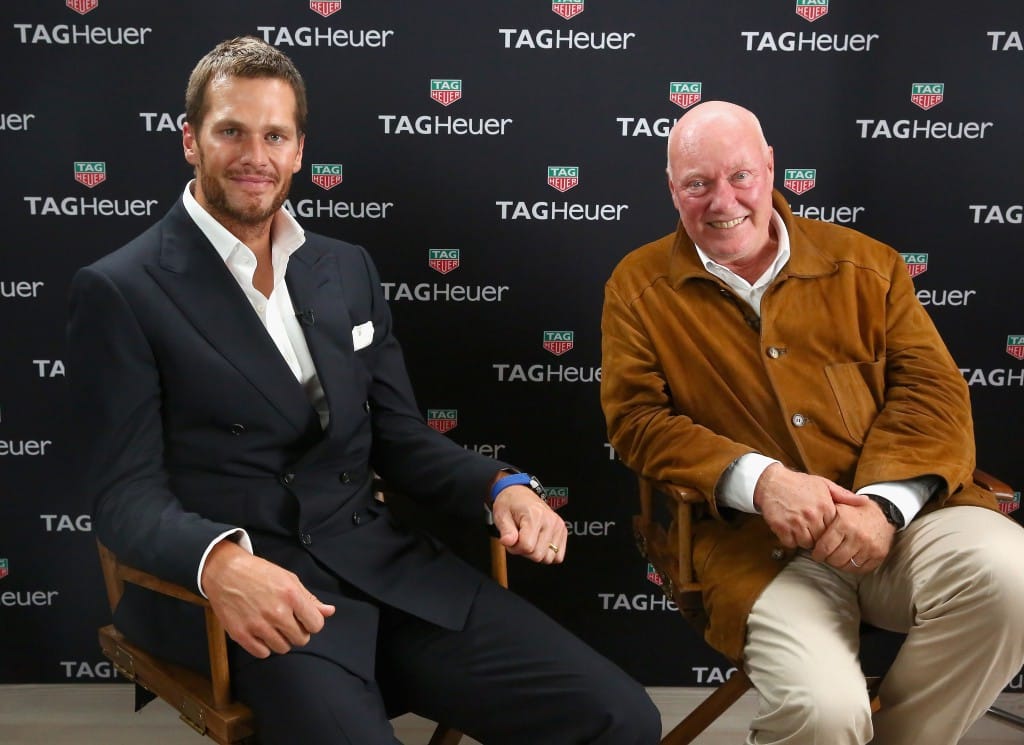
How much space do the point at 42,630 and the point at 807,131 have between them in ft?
8.82

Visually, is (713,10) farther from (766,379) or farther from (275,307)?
(275,307)

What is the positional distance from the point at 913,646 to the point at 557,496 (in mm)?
1211

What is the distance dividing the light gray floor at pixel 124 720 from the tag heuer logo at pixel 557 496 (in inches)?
25.9

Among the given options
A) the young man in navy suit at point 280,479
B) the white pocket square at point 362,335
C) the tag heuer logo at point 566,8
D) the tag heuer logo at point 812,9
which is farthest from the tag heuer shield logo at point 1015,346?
the white pocket square at point 362,335

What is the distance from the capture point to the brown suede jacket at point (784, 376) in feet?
7.12

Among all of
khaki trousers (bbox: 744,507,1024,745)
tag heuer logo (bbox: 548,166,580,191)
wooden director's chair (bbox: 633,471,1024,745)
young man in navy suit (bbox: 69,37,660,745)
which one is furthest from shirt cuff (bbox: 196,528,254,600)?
tag heuer logo (bbox: 548,166,580,191)

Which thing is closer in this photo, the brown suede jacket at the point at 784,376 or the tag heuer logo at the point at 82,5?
the brown suede jacket at the point at 784,376

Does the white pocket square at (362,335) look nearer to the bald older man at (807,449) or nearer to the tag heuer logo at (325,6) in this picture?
the bald older man at (807,449)

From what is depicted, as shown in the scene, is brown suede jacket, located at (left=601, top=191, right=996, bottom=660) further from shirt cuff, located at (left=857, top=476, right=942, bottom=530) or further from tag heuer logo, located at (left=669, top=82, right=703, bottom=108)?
tag heuer logo, located at (left=669, top=82, right=703, bottom=108)

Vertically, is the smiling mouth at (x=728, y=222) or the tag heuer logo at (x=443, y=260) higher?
the smiling mouth at (x=728, y=222)

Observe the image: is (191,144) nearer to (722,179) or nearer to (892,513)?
(722,179)

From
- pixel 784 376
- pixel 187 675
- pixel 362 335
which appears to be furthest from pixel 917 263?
pixel 187 675

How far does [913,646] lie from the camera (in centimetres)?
A: 198

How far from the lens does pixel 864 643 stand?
9.91 feet
